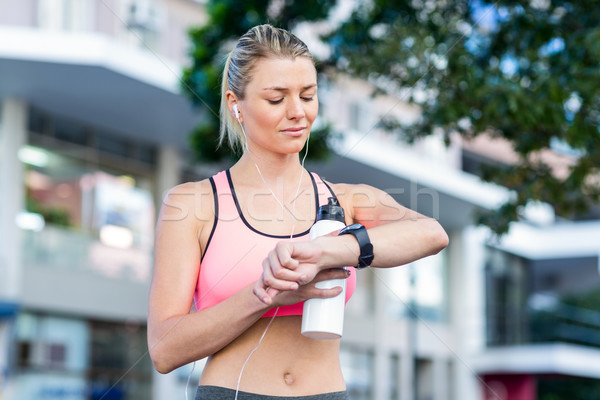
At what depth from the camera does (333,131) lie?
853 centimetres

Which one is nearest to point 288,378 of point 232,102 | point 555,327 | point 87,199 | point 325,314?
point 325,314

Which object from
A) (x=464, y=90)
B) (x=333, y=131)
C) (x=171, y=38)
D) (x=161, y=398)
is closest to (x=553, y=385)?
(x=161, y=398)

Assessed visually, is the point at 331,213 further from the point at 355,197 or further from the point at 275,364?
the point at 275,364

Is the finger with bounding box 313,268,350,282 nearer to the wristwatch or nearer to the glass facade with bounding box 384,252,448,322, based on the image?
the wristwatch

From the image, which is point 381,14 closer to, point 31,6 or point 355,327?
point 31,6

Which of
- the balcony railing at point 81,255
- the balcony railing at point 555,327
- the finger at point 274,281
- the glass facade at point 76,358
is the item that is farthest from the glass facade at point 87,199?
the finger at point 274,281

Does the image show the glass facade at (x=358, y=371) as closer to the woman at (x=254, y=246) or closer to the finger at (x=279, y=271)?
the woman at (x=254, y=246)

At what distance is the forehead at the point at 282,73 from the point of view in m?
1.57

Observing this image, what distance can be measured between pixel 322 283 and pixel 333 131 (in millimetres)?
7174

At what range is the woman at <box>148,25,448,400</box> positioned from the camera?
1.49 m

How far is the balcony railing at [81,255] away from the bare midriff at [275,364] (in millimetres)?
11938

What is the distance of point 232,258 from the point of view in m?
1.56

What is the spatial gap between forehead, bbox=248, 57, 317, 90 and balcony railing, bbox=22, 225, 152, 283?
39.3ft

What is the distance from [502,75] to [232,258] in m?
5.33
